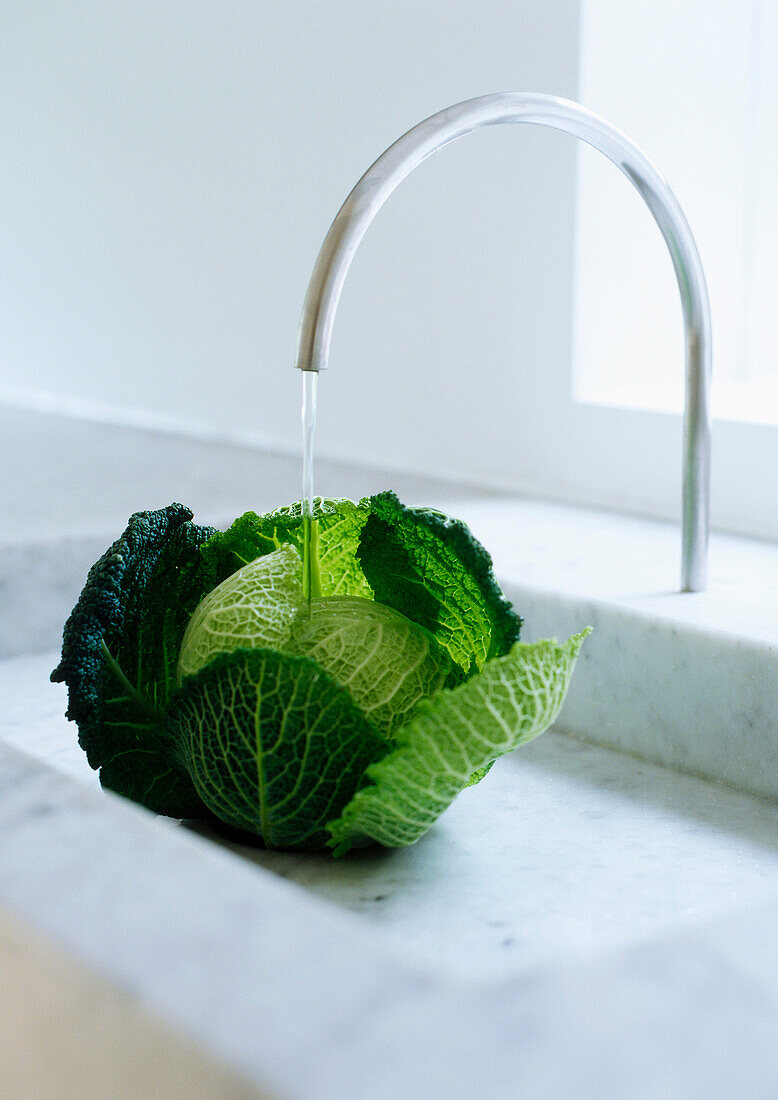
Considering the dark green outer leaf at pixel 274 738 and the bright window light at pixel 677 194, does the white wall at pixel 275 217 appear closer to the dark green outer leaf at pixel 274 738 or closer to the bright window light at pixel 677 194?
the bright window light at pixel 677 194

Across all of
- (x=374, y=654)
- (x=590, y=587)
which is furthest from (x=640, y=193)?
(x=374, y=654)

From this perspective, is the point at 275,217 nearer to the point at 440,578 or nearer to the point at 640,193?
the point at 640,193

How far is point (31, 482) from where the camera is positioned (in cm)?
153

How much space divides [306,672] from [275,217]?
4.03ft

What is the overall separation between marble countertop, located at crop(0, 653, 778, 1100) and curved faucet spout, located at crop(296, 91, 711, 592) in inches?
11.0

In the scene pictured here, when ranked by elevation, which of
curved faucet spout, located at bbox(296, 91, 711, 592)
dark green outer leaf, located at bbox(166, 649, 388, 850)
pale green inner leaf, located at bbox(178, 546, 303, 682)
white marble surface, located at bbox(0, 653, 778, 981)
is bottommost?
white marble surface, located at bbox(0, 653, 778, 981)

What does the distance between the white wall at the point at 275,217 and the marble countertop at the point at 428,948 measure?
2.60ft

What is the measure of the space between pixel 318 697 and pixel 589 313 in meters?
0.85

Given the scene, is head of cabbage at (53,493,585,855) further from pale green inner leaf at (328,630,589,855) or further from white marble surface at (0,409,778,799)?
white marble surface at (0,409,778,799)

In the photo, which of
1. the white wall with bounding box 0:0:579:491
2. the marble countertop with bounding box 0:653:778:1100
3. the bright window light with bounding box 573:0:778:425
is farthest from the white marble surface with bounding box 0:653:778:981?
the white wall with bounding box 0:0:579:491

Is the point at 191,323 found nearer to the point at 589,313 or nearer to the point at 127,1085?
the point at 589,313

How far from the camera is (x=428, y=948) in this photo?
2.15 feet

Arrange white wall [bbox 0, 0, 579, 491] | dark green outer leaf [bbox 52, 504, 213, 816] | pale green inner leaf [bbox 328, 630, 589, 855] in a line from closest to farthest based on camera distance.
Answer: pale green inner leaf [bbox 328, 630, 589, 855], dark green outer leaf [bbox 52, 504, 213, 816], white wall [bbox 0, 0, 579, 491]

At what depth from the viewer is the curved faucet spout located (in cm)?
74
